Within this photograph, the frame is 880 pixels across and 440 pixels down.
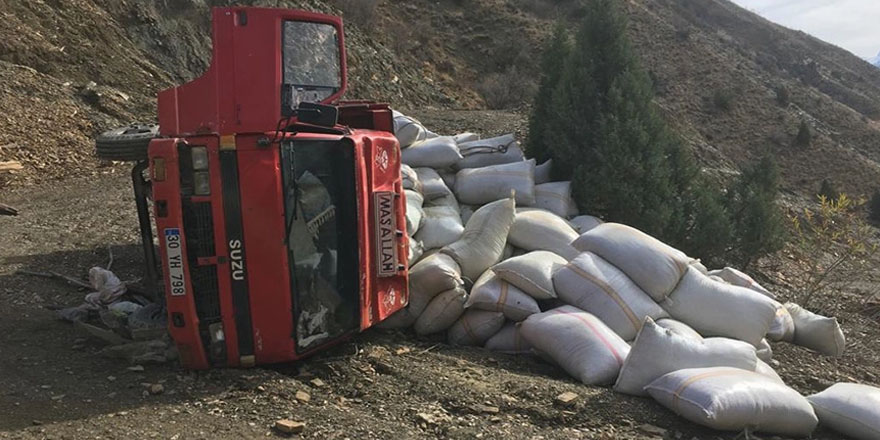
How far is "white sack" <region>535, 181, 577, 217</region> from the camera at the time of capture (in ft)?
21.5

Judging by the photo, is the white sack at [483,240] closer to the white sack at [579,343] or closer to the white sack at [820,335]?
the white sack at [579,343]

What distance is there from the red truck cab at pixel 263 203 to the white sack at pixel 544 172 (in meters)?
3.67

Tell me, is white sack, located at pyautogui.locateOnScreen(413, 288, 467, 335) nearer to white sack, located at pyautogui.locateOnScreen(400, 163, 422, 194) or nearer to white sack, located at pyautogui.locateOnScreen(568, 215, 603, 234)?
white sack, located at pyautogui.locateOnScreen(400, 163, 422, 194)

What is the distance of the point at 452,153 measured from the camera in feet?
22.1

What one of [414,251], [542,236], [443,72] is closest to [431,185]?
[542,236]

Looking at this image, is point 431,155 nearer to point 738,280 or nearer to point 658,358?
point 738,280

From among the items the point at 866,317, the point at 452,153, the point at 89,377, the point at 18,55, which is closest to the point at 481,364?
the point at 89,377

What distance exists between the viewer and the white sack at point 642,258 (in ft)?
16.0

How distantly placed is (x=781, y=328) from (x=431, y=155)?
3373 mm

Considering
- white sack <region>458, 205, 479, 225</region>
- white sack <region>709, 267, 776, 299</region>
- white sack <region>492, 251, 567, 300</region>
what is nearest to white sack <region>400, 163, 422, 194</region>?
white sack <region>458, 205, 479, 225</region>

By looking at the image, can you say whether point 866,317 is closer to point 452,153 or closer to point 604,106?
point 604,106

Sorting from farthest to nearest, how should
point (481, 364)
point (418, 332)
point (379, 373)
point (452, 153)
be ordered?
1. point (452, 153)
2. point (418, 332)
3. point (481, 364)
4. point (379, 373)

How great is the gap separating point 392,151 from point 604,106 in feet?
12.4

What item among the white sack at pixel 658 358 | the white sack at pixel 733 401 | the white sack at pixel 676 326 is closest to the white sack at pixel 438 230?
the white sack at pixel 676 326
